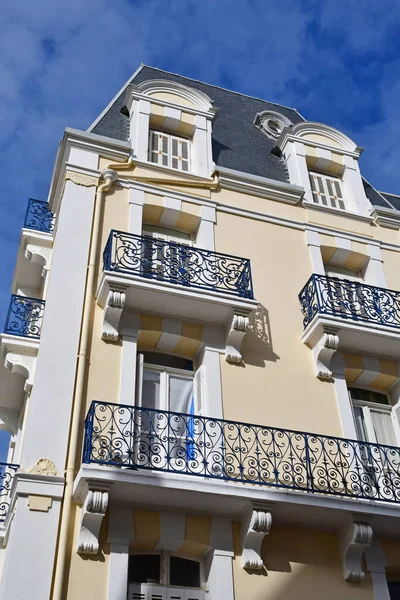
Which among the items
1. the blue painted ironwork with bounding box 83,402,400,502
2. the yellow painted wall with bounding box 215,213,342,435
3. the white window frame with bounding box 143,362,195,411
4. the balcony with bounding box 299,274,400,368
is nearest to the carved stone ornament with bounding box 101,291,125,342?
the white window frame with bounding box 143,362,195,411

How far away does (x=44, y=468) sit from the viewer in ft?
30.5

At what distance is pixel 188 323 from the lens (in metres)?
11.8

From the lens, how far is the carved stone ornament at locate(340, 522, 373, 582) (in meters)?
9.72

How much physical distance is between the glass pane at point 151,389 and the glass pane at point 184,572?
246 cm

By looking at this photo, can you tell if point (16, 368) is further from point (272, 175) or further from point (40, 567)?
point (272, 175)

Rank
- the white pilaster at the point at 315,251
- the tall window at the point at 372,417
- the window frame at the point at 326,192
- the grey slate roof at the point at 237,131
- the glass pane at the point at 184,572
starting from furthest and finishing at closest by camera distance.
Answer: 1. the window frame at the point at 326,192
2. the grey slate roof at the point at 237,131
3. the white pilaster at the point at 315,251
4. the tall window at the point at 372,417
5. the glass pane at the point at 184,572

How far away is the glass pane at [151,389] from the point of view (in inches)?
432

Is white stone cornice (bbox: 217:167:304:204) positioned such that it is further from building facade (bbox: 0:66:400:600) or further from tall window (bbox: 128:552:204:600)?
tall window (bbox: 128:552:204:600)

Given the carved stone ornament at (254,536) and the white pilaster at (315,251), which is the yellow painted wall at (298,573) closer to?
the carved stone ornament at (254,536)

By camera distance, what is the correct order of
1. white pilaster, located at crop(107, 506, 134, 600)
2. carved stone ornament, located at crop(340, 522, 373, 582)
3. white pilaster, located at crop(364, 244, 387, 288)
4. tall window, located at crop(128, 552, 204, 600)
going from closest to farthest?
1. white pilaster, located at crop(107, 506, 134, 600)
2. tall window, located at crop(128, 552, 204, 600)
3. carved stone ornament, located at crop(340, 522, 373, 582)
4. white pilaster, located at crop(364, 244, 387, 288)

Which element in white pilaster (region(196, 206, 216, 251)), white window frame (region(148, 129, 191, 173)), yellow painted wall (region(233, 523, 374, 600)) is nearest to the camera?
yellow painted wall (region(233, 523, 374, 600))

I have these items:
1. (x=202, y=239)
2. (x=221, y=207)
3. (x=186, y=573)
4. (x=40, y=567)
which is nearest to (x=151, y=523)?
(x=186, y=573)

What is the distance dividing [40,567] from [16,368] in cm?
356

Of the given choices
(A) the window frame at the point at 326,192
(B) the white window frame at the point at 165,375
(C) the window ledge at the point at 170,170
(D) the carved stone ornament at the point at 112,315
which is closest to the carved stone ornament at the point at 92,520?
(B) the white window frame at the point at 165,375
